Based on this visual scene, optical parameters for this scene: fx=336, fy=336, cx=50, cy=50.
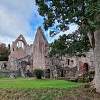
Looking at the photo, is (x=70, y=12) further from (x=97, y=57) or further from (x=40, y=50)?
(x=40, y=50)

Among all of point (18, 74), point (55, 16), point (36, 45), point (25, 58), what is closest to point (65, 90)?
point (55, 16)

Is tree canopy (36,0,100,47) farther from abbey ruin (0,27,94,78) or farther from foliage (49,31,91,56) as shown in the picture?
abbey ruin (0,27,94,78)

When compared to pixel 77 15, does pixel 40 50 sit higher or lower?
higher

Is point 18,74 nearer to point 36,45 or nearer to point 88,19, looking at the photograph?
point 36,45

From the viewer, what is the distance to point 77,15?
720 inches

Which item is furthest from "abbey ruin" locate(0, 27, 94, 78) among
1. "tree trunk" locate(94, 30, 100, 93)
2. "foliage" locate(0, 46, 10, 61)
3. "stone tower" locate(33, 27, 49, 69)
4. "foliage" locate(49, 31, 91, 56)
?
"tree trunk" locate(94, 30, 100, 93)

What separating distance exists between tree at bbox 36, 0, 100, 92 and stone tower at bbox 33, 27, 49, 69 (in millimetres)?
42289

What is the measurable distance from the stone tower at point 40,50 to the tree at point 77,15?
4229 cm

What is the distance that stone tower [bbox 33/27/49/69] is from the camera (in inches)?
2547

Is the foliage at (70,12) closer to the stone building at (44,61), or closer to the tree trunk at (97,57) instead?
the tree trunk at (97,57)

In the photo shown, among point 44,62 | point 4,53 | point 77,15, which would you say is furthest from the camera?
point 4,53

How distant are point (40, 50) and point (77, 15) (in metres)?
47.9

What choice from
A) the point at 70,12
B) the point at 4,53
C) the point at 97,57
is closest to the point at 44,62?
the point at 4,53

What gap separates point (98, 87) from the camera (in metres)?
21.4
